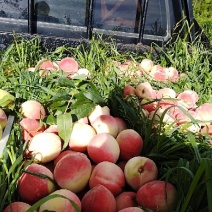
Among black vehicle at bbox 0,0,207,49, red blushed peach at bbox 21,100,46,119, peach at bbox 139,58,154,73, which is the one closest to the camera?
red blushed peach at bbox 21,100,46,119

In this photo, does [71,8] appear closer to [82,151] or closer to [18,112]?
[18,112]

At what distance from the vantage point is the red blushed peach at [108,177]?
1.58 m

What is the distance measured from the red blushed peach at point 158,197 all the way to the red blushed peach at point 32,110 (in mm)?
710

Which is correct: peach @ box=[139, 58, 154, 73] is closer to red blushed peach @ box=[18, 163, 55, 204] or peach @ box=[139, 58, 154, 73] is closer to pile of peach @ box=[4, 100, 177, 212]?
pile of peach @ box=[4, 100, 177, 212]

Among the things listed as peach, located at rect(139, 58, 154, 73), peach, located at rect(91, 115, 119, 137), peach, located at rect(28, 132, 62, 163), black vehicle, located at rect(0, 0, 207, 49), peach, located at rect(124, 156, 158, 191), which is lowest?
peach, located at rect(124, 156, 158, 191)

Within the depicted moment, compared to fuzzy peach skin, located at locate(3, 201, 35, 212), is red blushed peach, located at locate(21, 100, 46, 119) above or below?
above

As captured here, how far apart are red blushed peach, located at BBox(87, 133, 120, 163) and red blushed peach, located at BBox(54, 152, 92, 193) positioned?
12 cm

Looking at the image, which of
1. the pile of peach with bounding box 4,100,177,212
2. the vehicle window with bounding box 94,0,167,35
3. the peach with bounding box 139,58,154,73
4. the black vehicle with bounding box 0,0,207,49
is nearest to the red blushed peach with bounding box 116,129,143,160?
the pile of peach with bounding box 4,100,177,212

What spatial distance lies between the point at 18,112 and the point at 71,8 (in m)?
1.65

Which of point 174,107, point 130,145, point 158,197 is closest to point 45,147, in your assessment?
point 130,145

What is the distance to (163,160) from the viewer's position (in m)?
1.79

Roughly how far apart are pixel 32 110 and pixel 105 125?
14.6 inches

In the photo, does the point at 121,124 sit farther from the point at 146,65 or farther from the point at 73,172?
the point at 146,65

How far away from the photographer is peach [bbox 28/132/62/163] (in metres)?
1.71
